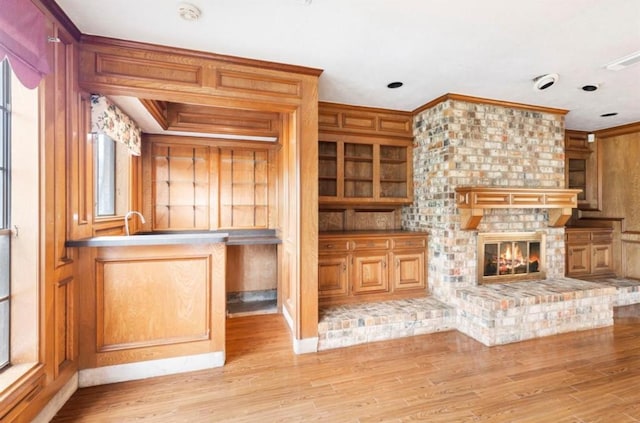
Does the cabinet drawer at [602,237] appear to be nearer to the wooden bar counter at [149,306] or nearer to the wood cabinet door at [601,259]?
the wood cabinet door at [601,259]

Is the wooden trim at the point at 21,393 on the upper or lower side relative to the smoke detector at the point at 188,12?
lower

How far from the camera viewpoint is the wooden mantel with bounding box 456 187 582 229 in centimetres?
330

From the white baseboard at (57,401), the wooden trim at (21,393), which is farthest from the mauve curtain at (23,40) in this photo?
the white baseboard at (57,401)

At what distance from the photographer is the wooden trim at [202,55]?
88.4 inches

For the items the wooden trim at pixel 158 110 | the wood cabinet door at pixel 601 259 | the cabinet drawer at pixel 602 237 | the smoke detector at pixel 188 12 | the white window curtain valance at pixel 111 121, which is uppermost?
the smoke detector at pixel 188 12

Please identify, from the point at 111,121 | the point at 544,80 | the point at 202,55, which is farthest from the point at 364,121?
the point at 111,121

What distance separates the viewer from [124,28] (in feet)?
7.01

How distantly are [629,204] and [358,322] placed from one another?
16.2 feet

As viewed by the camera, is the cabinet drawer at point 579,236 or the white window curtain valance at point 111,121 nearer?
the white window curtain valance at point 111,121

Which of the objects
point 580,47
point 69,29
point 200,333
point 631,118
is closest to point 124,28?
point 69,29

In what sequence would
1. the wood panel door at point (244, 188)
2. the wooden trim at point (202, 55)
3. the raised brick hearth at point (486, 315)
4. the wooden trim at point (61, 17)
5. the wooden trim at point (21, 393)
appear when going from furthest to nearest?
the wood panel door at point (244, 188)
the raised brick hearth at point (486, 315)
the wooden trim at point (202, 55)
the wooden trim at point (61, 17)
the wooden trim at point (21, 393)

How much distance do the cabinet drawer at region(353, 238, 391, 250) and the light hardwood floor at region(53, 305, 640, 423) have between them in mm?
1091

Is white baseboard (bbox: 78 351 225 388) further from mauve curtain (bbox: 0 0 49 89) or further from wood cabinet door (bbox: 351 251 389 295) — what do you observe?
mauve curtain (bbox: 0 0 49 89)

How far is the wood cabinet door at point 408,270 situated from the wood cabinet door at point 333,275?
651mm
